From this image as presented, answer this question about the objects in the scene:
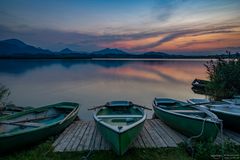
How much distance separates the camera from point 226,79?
913 centimetres

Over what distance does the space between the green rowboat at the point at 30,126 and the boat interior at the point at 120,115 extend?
121 centimetres

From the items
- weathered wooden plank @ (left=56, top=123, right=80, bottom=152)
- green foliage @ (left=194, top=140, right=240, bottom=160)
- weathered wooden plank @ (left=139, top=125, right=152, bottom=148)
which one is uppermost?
green foliage @ (left=194, top=140, right=240, bottom=160)

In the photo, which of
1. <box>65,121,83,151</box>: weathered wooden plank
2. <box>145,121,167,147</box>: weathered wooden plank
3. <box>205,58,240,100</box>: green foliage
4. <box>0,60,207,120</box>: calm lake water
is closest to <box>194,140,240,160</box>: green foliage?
<box>145,121,167,147</box>: weathered wooden plank

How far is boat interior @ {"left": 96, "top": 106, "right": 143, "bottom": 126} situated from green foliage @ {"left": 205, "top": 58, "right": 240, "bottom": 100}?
550cm

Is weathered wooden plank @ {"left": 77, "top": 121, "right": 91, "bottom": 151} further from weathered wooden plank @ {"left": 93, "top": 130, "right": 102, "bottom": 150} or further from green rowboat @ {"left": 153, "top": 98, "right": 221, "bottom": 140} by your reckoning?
green rowboat @ {"left": 153, "top": 98, "right": 221, "bottom": 140}

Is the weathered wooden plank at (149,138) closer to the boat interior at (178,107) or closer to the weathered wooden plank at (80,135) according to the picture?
the boat interior at (178,107)

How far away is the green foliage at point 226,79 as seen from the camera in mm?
8891

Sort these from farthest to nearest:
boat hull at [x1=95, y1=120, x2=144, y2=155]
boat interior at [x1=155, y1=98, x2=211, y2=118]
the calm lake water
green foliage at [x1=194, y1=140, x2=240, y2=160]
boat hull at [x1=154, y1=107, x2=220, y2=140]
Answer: the calm lake water < boat interior at [x1=155, y1=98, x2=211, y2=118] < boat hull at [x1=154, y1=107, x2=220, y2=140] < green foliage at [x1=194, y1=140, x2=240, y2=160] < boat hull at [x1=95, y1=120, x2=144, y2=155]

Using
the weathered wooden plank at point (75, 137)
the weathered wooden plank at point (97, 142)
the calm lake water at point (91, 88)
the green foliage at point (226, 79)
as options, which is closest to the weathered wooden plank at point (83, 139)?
the weathered wooden plank at point (75, 137)

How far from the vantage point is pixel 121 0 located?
1788 cm

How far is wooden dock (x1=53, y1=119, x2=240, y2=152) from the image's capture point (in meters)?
4.60

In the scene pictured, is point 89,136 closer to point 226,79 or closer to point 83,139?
point 83,139

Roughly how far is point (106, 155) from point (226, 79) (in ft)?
25.4

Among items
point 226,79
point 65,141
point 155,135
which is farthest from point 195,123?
point 226,79
